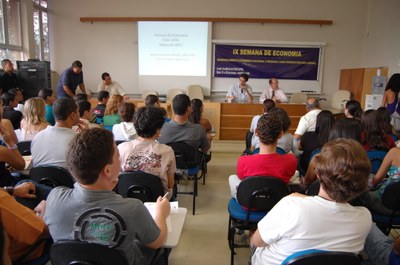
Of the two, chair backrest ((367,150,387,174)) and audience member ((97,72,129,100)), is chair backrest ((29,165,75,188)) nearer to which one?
chair backrest ((367,150,387,174))

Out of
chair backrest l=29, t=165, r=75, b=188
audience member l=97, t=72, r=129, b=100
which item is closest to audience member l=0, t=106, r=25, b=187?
chair backrest l=29, t=165, r=75, b=188

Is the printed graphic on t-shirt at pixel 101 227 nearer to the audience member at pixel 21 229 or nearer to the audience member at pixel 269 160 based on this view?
the audience member at pixel 21 229

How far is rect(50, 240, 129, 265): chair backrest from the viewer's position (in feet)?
3.49

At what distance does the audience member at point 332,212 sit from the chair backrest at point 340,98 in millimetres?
7119

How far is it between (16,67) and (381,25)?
8473 millimetres

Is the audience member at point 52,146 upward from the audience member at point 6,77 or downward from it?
downward

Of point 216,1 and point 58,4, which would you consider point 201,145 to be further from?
point 58,4

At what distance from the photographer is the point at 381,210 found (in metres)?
2.10

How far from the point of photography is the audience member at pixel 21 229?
1.21 metres

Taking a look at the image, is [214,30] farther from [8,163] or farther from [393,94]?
[8,163]

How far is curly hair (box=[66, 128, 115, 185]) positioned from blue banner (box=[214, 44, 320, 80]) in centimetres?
722

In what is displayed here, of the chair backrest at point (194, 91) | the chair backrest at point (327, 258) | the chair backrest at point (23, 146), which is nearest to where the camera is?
the chair backrest at point (327, 258)

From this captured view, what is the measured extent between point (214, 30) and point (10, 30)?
477cm

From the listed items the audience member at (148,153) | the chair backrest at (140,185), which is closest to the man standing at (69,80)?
the audience member at (148,153)
